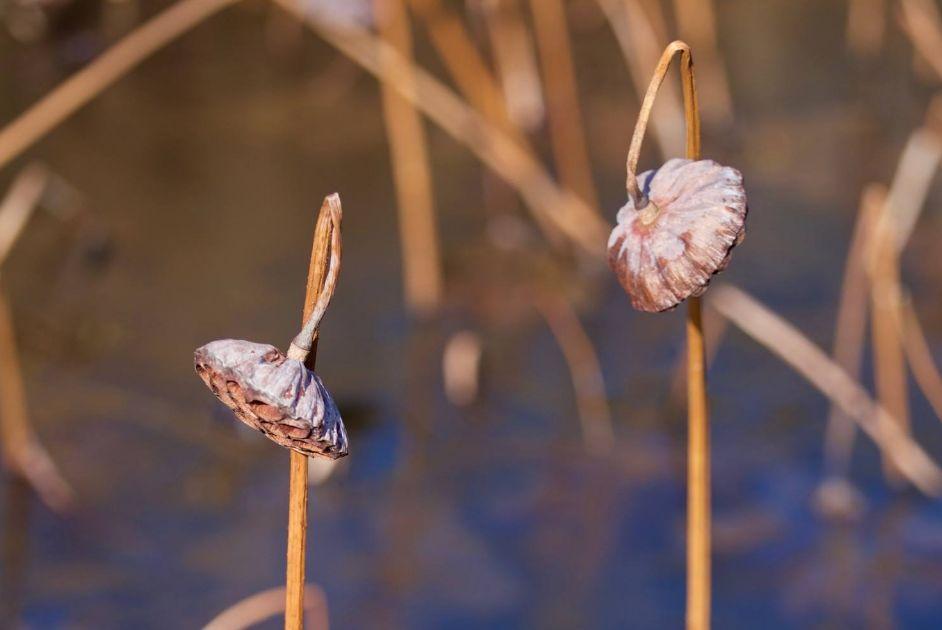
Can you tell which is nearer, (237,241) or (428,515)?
(428,515)

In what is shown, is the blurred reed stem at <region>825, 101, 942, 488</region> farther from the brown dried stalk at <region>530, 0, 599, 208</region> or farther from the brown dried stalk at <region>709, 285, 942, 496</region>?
the brown dried stalk at <region>530, 0, 599, 208</region>

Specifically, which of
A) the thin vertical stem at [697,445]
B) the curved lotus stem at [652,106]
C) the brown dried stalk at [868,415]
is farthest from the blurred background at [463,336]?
the curved lotus stem at [652,106]

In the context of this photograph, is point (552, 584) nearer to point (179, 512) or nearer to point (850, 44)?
point (179, 512)

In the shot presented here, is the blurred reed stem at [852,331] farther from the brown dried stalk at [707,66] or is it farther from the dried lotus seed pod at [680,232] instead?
the brown dried stalk at [707,66]

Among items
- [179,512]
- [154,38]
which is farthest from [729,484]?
[154,38]

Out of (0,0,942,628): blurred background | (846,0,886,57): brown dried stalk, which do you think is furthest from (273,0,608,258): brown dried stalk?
(846,0,886,57): brown dried stalk
